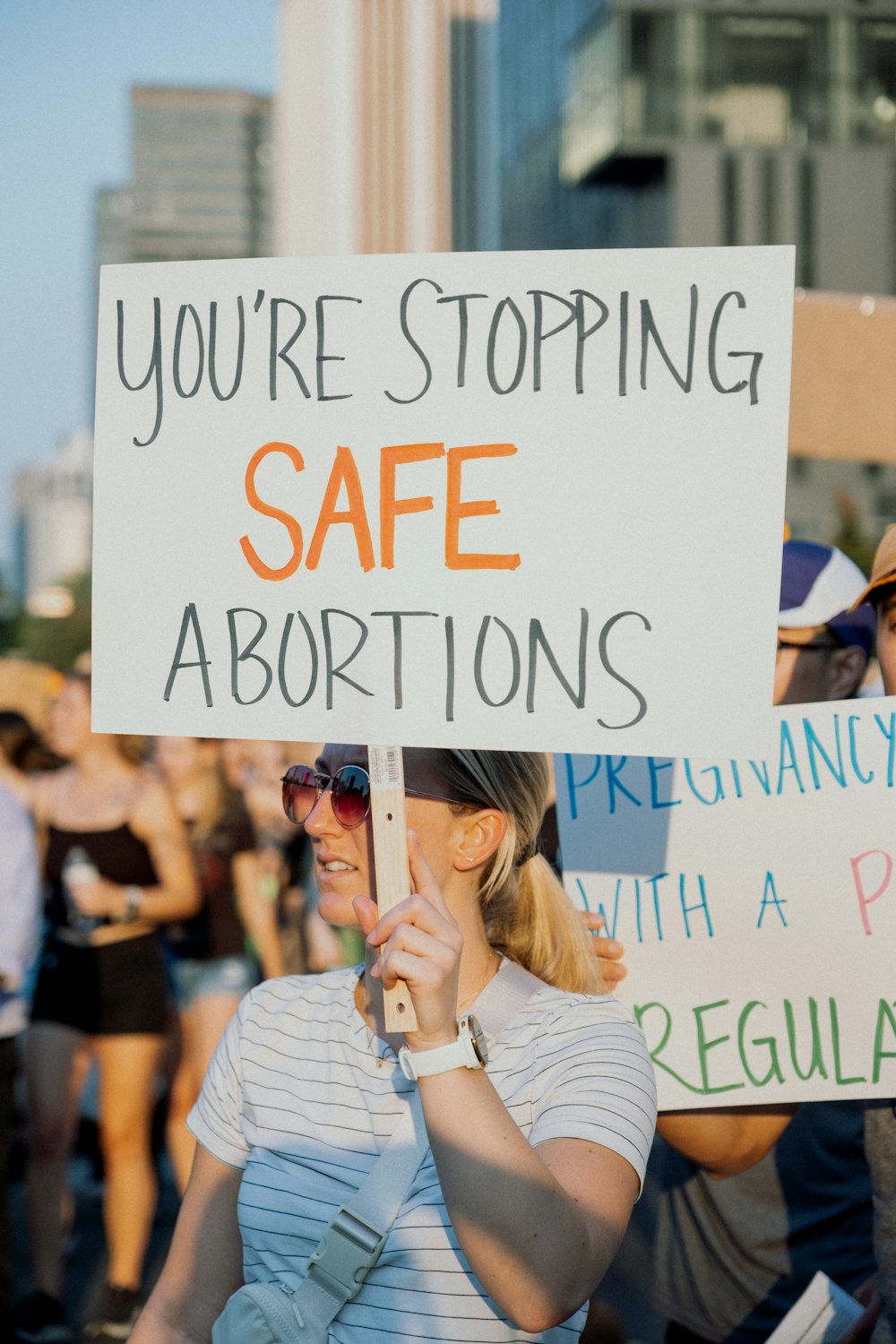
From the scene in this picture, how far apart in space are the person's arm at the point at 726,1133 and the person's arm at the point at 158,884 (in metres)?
2.87

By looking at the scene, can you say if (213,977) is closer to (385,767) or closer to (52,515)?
(385,767)

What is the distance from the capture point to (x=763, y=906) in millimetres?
2285

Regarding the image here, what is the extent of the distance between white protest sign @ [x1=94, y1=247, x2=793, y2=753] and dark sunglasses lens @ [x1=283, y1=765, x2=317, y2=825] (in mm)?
133

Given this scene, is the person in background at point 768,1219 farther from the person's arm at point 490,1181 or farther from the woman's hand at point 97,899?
the woman's hand at point 97,899

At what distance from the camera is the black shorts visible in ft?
15.7

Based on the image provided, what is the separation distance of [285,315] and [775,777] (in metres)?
1.02

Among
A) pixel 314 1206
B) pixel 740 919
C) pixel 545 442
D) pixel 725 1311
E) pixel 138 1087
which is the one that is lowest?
pixel 138 1087

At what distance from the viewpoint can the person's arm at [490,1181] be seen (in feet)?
5.05

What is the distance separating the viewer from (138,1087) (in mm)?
4855

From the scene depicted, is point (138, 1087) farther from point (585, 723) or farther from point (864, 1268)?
point (585, 723)

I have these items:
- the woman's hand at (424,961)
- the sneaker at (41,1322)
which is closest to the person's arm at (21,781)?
the sneaker at (41,1322)

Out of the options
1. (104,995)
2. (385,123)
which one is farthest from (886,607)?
(385,123)

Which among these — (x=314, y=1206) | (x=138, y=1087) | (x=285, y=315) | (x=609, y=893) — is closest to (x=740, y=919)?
(x=609, y=893)

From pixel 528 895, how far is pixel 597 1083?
38 centimetres
